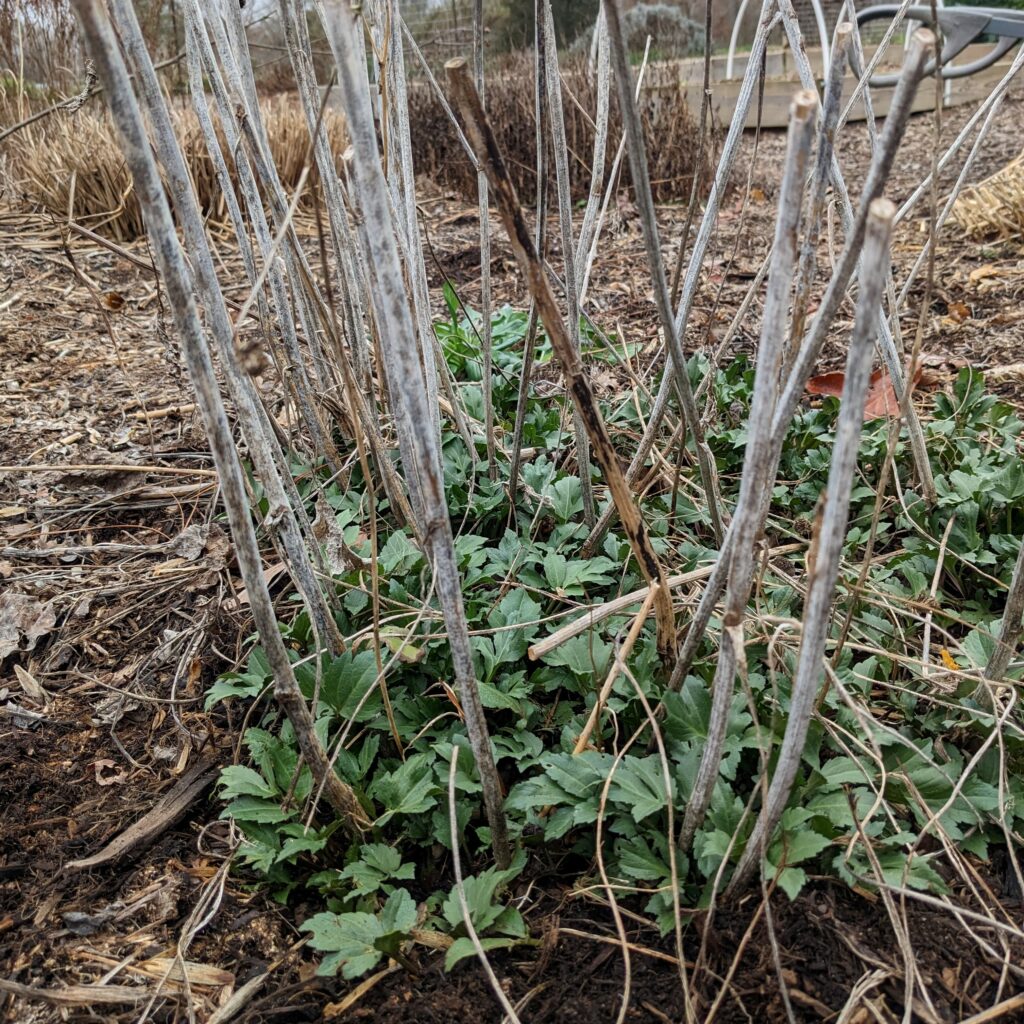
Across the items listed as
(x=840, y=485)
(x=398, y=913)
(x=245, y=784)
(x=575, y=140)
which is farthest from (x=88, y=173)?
(x=840, y=485)

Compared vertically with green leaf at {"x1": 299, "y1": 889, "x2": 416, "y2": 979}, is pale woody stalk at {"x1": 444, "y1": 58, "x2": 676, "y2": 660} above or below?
above

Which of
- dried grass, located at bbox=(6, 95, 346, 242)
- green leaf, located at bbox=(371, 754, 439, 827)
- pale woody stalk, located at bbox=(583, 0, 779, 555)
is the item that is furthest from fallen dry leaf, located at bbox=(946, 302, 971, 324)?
dried grass, located at bbox=(6, 95, 346, 242)

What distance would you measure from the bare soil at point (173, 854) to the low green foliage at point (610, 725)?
6 centimetres

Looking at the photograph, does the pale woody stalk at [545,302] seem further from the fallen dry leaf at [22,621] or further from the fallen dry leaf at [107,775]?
the fallen dry leaf at [22,621]

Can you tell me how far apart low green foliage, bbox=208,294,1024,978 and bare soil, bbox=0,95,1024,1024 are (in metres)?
0.06

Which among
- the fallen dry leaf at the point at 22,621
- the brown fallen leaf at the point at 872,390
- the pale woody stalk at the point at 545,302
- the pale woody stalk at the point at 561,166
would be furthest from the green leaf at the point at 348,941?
the brown fallen leaf at the point at 872,390

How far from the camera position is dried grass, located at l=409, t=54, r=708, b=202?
6.02 m

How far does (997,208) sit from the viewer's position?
3.78 meters

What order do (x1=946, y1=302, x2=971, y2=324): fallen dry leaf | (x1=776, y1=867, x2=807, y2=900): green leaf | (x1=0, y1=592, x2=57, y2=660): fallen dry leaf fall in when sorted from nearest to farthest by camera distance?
(x1=776, y1=867, x2=807, y2=900): green leaf < (x1=0, y1=592, x2=57, y2=660): fallen dry leaf < (x1=946, y1=302, x2=971, y2=324): fallen dry leaf

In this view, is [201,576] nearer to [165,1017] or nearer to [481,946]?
[165,1017]

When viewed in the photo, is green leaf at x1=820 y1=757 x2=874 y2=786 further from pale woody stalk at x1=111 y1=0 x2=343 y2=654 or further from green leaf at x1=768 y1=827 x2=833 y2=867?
pale woody stalk at x1=111 y1=0 x2=343 y2=654

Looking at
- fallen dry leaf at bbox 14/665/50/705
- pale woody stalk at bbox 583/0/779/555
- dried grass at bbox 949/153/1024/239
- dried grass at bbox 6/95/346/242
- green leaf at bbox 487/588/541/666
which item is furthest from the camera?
dried grass at bbox 6/95/346/242

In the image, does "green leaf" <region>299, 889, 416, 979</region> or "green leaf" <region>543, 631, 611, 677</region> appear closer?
"green leaf" <region>299, 889, 416, 979</region>

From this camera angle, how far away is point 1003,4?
12.1 metres
